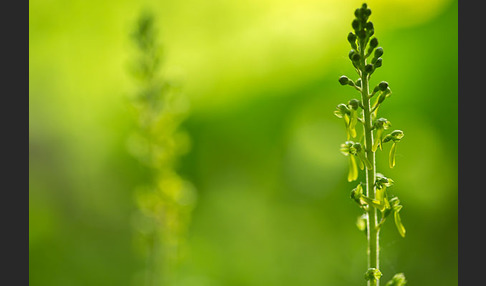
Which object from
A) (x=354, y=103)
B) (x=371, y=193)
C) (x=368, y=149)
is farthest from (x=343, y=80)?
(x=371, y=193)

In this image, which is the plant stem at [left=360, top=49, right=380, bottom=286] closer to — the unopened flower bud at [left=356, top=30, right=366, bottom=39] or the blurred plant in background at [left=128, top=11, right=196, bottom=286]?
the unopened flower bud at [left=356, top=30, right=366, bottom=39]

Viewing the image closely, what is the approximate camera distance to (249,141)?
7012mm

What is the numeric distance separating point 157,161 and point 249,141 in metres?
3.77

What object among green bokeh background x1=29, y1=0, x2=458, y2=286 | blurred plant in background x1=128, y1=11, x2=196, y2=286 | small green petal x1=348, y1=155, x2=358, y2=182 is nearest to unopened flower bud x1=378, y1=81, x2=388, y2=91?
small green petal x1=348, y1=155, x2=358, y2=182

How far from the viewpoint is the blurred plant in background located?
3275mm

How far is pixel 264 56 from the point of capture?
7.77 m

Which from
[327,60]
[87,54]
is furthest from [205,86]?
[87,54]

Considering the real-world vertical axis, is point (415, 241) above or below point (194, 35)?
below

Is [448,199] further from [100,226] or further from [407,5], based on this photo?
[100,226]

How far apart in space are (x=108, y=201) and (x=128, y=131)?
1177mm

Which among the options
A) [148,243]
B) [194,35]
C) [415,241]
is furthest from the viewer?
[194,35]

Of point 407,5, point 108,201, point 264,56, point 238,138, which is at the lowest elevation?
point 108,201

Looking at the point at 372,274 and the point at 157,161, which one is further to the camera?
the point at 157,161

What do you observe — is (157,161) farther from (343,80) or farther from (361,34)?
(361,34)
